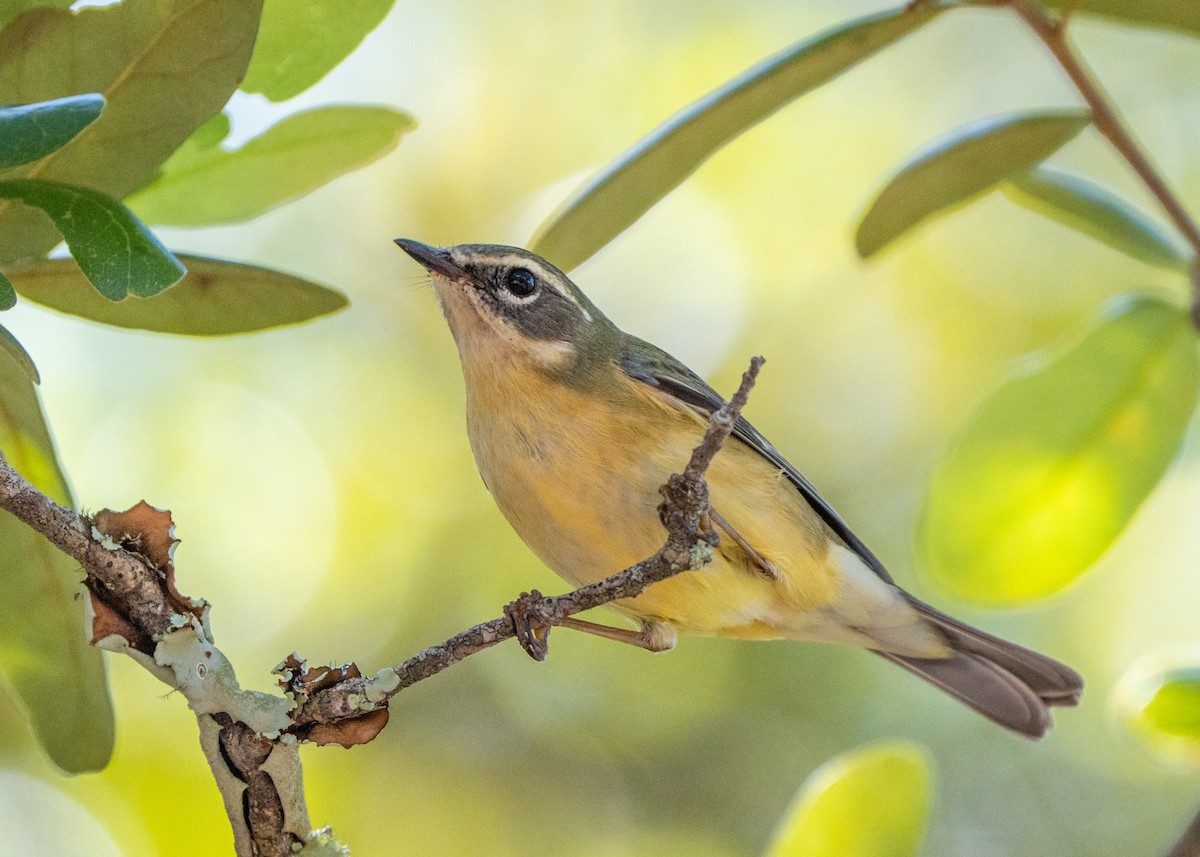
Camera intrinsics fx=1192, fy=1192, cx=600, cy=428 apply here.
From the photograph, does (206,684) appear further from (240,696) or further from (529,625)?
(529,625)

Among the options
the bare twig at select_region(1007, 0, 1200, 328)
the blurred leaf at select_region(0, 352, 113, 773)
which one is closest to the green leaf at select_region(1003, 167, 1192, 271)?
the bare twig at select_region(1007, 0, 1200, 328)

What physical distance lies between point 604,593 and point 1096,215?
1680 millimetres

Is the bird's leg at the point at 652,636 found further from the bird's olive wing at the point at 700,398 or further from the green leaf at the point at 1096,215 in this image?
the green leaf at the point at 1096,215

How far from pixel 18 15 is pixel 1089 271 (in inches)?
236

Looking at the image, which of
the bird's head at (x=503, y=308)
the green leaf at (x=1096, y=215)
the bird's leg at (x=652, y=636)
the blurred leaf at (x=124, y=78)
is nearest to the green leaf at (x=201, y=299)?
the blurred leaf at (x=124, y=78)

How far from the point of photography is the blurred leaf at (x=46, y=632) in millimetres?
1958

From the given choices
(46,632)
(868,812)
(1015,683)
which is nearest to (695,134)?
(868,812)

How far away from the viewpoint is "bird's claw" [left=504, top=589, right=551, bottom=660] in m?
2.22

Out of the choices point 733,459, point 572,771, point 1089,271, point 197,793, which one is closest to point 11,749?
point 197,793

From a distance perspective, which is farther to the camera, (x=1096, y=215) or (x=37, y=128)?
(x=1096, y=215)

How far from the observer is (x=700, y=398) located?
320 cm

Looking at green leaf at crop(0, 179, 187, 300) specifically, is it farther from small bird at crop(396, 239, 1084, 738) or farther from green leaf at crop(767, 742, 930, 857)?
green leaf at crop(767, 742, 930, 857)

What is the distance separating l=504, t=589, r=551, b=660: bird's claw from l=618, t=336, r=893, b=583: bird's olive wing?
33.0 inches

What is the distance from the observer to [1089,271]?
21.6 ft
